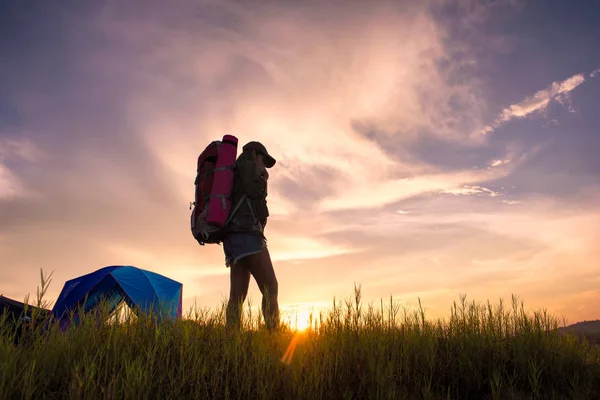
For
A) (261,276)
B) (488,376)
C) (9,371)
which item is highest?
(261,276)

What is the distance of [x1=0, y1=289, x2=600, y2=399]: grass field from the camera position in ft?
9.12

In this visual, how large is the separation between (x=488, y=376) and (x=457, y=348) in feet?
1.38

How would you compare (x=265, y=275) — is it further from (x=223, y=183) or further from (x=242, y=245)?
(x=223, y=183)

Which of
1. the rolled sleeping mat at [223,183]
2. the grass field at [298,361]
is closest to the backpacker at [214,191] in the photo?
the rolled sleeping mat at [223,183]

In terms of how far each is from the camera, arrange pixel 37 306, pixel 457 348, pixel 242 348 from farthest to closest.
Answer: pixel 457 348 < pixel 242 348 < pixel 37 306

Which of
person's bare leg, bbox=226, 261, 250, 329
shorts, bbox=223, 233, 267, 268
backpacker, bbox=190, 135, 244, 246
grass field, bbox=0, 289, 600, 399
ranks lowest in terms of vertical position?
grass field, bbox=0, 289, 600, 399

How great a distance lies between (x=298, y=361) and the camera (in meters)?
3.21

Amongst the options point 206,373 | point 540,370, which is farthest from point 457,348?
point 206,373

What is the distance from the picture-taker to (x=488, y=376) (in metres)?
3.63

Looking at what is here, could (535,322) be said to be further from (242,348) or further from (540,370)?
(242,348)

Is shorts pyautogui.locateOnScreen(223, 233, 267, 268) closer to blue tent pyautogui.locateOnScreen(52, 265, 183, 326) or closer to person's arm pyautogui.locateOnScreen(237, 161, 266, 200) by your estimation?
person's arm pyautogui.locateOnScreen(237, 161, 266, 200)

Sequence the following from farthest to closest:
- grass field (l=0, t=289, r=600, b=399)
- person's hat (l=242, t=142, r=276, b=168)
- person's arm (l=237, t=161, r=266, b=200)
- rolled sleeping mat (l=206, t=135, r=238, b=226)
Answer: person's hat (l=242, t=142, r=276, b=168) → person's arm (l=237, t=161, r=266, b=200) → rolled sleeping mat (l=206, t=135, r=238, b=226) → grass field (l=0, t=289, r=600, b=399)

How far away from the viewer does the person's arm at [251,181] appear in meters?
4.57

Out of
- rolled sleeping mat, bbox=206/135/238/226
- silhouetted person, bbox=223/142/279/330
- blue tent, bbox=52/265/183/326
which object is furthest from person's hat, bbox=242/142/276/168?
blue tent, bbox=52/265/183/326
